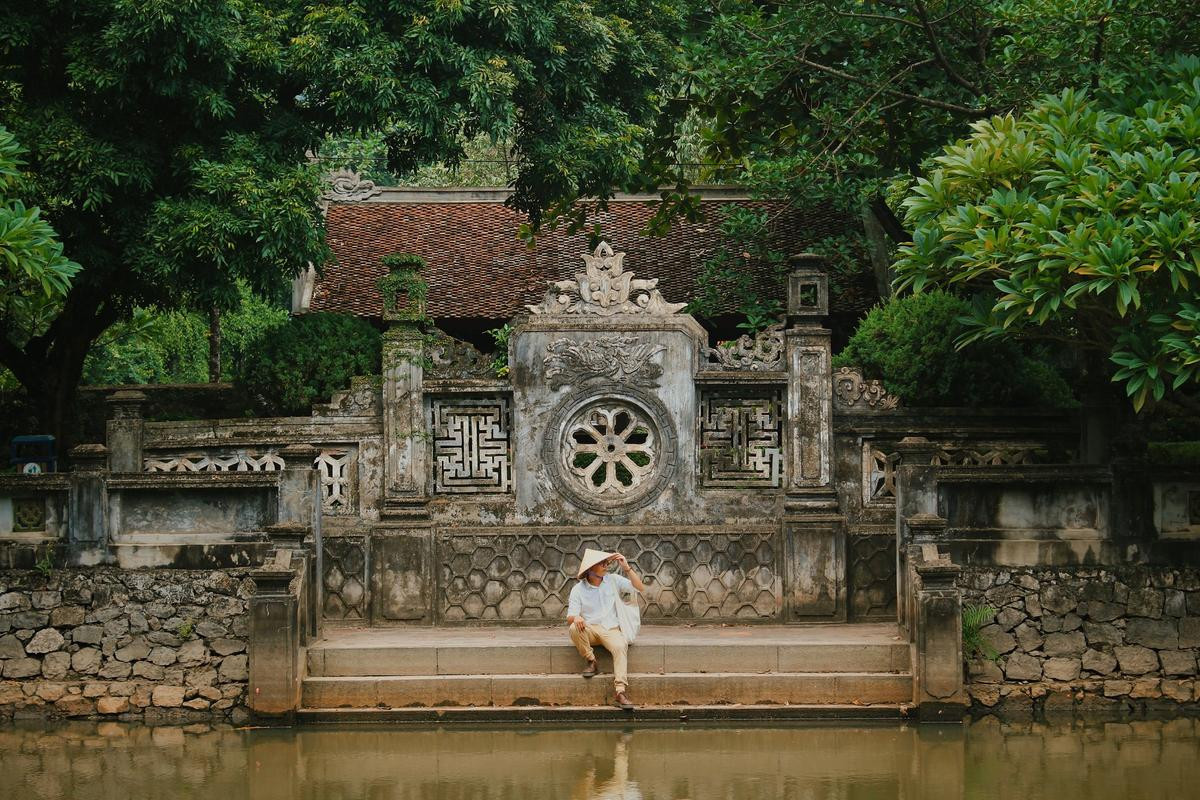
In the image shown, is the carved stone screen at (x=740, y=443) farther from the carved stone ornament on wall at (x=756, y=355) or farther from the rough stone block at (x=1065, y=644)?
the rough stone block at (x=1065, y=644)

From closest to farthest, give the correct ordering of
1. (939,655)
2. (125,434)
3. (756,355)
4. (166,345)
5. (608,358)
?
(939,655) → (125,434) → (608,358) → (756,355) → (166,345)

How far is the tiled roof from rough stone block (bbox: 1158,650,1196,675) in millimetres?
8522

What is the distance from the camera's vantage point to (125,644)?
13.4 meters

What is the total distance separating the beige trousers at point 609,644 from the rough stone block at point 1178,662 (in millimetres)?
4427

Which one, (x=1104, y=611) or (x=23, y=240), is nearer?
(x=23, y=240)

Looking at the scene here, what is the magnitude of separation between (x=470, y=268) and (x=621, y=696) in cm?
1063

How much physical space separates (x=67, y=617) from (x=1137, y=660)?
28.9 feet

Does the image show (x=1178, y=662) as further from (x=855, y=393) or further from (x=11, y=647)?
(x=11, y=647)

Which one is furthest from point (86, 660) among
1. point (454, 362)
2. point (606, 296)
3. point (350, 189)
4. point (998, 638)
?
point (350, 189)

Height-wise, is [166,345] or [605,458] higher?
[166,345]

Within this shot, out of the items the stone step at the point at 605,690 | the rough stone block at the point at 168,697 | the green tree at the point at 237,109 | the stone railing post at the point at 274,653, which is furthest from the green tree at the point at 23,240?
the stone step at the point at 605,690

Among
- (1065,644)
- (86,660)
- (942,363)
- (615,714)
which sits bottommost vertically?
(615,714)

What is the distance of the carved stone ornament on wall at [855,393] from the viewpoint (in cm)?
1505

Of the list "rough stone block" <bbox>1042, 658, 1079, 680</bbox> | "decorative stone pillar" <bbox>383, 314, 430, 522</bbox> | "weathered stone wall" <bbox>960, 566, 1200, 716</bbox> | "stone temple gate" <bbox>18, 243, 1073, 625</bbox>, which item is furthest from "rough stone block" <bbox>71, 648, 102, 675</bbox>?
"rough stone block" <bbox>1042, 658, 1079, 680</bbox>
